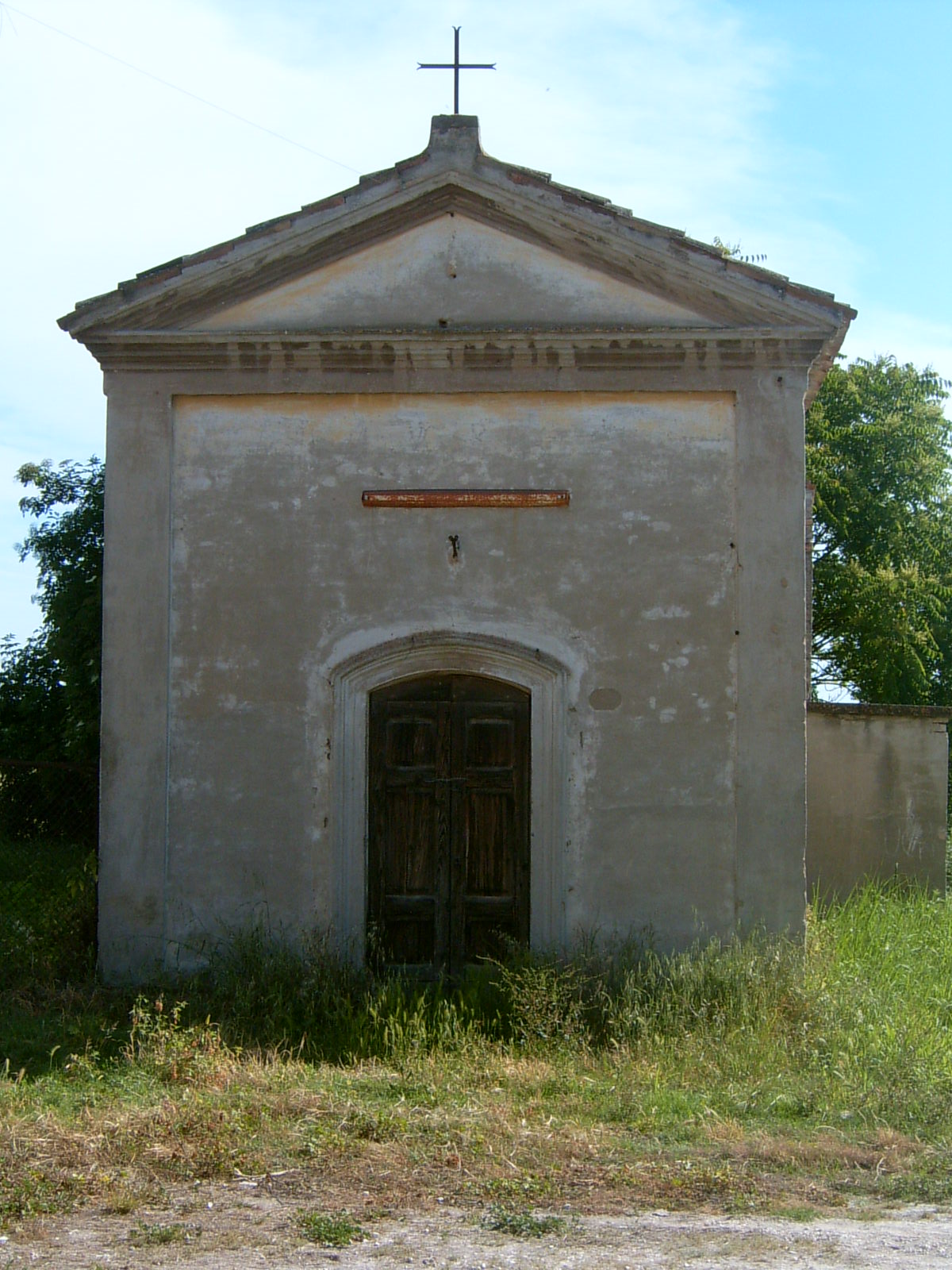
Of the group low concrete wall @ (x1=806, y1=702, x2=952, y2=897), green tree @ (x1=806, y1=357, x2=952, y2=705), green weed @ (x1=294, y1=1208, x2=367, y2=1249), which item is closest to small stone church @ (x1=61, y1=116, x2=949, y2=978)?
low concrete wall @ (x1=806, y1=702, x2=952, y2=897)

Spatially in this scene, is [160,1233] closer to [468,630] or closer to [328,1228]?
[328,1228]

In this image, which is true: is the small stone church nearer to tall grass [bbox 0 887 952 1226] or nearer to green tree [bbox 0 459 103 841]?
tall grass [bbox 0 887 952 1226]

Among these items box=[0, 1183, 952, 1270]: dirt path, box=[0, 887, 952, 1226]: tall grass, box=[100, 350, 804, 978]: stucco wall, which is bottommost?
box=[0, 1183, 952, 1270]: dirt path

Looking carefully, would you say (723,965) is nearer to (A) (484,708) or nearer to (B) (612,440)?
(A) (484,708)

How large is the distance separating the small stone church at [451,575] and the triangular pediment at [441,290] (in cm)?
2

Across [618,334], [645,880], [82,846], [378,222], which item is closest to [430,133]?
[378,222]

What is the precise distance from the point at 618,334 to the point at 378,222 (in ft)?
6.06

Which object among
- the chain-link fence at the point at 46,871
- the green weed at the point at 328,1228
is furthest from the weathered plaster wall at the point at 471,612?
the green weed at the point at 328,1228

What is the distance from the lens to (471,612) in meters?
9.03

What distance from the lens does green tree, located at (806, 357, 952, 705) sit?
2302cm

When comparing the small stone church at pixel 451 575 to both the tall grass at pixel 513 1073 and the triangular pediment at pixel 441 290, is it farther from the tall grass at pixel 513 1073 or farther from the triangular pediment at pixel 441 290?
the tall grass at pixel 513 1073

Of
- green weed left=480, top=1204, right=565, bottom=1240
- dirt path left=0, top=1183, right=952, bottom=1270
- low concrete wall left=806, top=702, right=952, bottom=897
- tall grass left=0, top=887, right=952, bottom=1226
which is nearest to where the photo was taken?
dirt path left=0, top=1183, right=952, bottom=1270

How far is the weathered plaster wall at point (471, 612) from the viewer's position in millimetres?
8891

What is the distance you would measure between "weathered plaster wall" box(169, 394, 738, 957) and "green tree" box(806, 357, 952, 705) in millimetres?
14852
